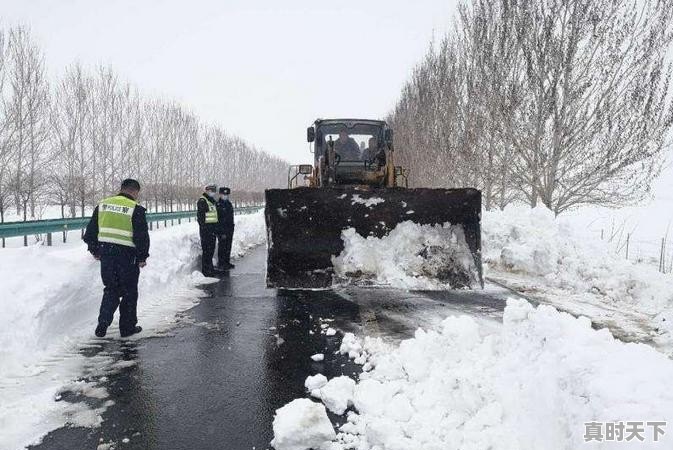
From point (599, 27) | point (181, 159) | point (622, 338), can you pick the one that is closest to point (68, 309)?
point (622, 338)

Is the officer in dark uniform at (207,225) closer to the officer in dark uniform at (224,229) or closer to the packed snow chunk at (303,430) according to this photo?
the officer in dark uniform at (224,229)

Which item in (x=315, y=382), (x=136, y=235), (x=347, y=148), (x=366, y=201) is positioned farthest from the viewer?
(x=347, y=148)

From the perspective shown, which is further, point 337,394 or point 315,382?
point 315,382

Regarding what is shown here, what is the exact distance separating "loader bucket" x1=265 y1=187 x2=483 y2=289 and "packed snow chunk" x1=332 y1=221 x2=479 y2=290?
0.35 feet

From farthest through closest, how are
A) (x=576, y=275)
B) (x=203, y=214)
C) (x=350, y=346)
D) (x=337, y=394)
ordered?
(x=203, y=214) < (x=576, y=275) < (x=350, y=346) < (x=337, y=394)

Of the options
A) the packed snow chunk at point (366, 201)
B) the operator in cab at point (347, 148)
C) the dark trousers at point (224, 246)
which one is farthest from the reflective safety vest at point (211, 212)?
the packed snow chunk at point (366, 201)

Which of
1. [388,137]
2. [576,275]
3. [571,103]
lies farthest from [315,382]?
[571,103]

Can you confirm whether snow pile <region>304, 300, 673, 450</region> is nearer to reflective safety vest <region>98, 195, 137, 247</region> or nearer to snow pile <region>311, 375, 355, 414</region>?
snow pile <region>311, 375, 355, 414</region>

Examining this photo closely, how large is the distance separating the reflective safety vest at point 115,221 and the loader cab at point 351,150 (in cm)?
460

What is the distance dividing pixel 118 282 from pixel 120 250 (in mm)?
344

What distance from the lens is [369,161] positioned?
904 cm

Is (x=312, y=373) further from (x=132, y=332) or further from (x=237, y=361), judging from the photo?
(x=132, y=332)

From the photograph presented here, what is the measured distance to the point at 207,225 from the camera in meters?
8.35

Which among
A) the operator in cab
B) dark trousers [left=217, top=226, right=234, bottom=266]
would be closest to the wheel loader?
the operator in cab
